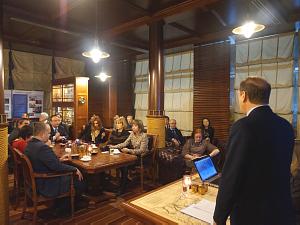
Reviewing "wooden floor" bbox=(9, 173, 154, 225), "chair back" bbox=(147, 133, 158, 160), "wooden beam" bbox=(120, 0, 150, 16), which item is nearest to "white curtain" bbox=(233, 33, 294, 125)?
"chair back" bbox=(147, 133, 158, 160)

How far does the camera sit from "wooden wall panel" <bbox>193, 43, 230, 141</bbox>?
5.41 metres

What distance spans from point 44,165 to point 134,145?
5.82 ft

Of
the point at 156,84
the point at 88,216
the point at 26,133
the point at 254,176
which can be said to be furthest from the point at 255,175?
the point at 156,84

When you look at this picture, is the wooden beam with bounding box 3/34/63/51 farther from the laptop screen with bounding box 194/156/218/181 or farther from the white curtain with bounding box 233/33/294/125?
the laptop screen with bounding box 194/156/218/181

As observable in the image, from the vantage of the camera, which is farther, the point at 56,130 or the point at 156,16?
the point at 56,130

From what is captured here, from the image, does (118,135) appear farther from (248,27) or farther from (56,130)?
(248,27)

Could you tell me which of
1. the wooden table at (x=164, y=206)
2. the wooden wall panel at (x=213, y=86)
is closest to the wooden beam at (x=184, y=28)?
the wooden wall panel at (x=213, y=86)

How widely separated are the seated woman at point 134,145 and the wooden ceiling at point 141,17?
2136mm

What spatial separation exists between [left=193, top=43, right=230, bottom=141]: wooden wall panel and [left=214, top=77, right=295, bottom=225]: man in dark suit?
4.44 meters

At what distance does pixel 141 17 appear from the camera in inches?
179

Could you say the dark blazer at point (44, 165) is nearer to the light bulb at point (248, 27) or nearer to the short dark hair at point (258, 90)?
the short dark hair at point (258, 90)

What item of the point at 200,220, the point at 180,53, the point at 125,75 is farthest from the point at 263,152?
the point at 125,75

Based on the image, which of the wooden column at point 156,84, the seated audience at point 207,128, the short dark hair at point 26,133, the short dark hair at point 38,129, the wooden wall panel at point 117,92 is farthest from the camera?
the wooden wall panel at point 117,92

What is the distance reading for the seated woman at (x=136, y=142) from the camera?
157 inches
